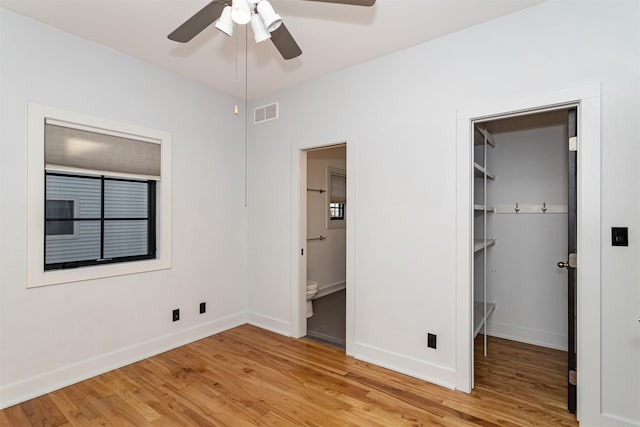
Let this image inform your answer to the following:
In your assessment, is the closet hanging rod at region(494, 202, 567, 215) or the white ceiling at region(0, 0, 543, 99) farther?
the closet hanging rod at region(494, 202, 567, 215)

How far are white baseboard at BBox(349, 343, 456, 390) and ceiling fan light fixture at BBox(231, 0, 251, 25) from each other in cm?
262

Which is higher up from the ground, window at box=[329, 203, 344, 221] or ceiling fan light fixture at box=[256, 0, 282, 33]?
ceiling fan light fixture at box=[256, 0, 282, 33]

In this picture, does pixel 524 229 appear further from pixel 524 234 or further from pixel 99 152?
pixel 99 152

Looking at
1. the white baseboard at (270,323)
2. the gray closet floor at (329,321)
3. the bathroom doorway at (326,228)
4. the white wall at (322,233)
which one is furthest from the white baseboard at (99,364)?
the white wall at (322,233)

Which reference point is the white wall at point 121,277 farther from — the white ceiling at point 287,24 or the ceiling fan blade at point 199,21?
the ceiling fan blade at point 199,21

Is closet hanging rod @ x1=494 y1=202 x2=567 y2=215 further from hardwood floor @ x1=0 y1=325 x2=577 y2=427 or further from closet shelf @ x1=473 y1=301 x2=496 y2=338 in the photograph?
hardwood floor @ x1=0 y1=325 x2=577 y2=427

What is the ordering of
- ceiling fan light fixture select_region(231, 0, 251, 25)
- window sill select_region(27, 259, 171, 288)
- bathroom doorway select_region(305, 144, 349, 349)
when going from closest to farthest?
ceiling fan light fixture select_region(231, 0, 251, 25) < window sill select_region(27, 259, 171, 288) < bathroom doorway select_region(305, 144, 349, 349)

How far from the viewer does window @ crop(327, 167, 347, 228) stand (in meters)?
5.45

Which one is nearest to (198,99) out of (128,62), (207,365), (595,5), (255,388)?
(128,62)

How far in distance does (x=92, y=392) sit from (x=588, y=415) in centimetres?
334

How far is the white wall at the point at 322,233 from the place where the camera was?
16.5ft

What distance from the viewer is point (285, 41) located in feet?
6.05

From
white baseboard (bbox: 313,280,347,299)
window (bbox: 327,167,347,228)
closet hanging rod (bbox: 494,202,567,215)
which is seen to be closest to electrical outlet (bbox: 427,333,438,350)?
closet hanging rod (bbox: 494,202,567,215)

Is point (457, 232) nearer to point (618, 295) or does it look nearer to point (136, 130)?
point (618, 295)
